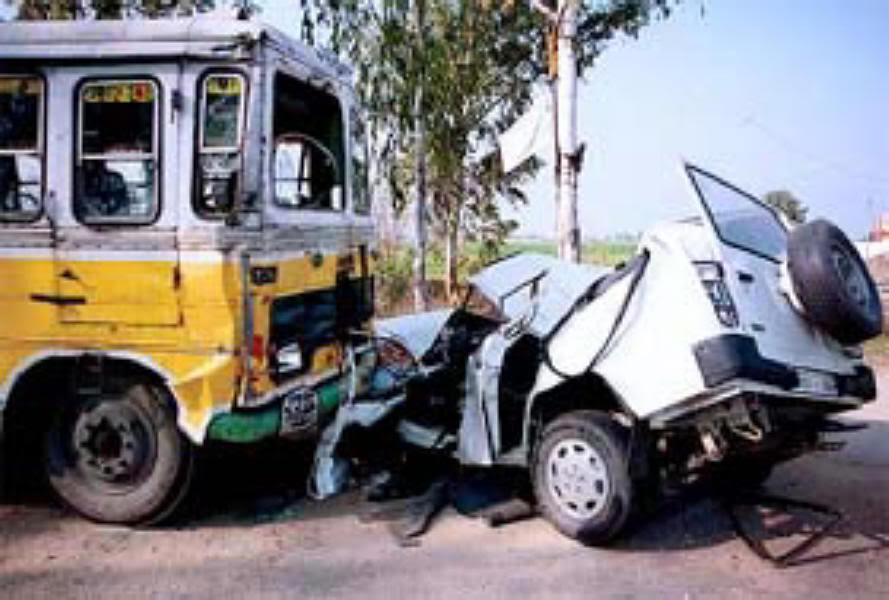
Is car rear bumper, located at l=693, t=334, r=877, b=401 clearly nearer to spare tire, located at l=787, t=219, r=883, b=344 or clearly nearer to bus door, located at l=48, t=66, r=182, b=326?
spare tire, located at l=787, t=219, r=883, b=344

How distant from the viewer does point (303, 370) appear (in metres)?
5.88

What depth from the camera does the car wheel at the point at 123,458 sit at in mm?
5445

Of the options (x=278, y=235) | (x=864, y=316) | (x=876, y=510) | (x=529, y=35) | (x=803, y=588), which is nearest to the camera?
(x=803, y=588)

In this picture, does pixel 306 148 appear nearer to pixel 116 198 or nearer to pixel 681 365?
pixel 116 198

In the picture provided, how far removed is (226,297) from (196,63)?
1.32 meters

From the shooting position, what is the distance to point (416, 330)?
23.1ft

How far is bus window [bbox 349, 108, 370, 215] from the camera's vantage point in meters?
6.83

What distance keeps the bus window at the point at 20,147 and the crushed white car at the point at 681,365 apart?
283cm

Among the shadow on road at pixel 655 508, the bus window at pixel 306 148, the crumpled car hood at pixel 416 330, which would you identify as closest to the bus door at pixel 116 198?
the bus window at pixel 306 148

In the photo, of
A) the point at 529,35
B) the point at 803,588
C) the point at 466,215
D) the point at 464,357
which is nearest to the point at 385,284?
the point at 466,215

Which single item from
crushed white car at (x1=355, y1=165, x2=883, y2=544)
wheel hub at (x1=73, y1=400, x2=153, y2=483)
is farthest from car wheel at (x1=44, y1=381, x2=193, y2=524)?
crushed white car at (x1=355, y1=165, x2=883, y2=544)

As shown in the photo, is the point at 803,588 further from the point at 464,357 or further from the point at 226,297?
the point at 226,297

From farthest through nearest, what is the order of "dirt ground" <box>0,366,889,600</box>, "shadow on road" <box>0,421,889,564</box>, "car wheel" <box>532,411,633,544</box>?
"shadow on road" <box>0,421,889,564</box> → "car wheel" <box>532,411,633,544</box> → "dirt ground" <box>0,366,889,600</box>

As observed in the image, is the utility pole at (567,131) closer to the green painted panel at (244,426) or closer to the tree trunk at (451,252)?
the green painted panel at (244,426)
